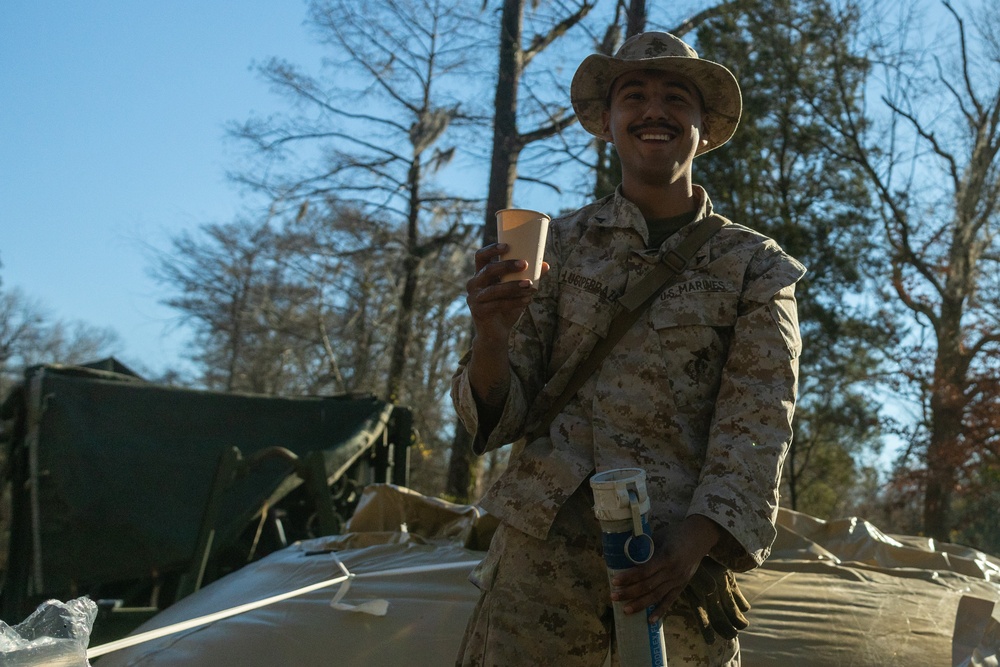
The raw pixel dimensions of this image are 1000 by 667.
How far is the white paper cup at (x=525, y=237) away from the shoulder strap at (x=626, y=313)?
28 cm

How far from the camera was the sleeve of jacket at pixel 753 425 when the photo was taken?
1827 millimetres

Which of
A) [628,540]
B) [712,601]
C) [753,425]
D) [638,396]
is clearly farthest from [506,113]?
[628,540]

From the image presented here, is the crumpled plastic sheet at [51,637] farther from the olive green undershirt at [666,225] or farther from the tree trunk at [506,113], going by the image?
the tree trunk at [506,113]

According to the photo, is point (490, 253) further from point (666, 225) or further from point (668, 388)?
point (666, 225)

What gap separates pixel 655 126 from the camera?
2174 mm

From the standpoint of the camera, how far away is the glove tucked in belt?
6.04ft

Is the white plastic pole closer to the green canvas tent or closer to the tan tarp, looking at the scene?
the tan tarp

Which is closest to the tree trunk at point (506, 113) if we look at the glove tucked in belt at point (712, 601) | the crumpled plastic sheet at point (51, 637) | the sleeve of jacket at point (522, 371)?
the sleeve of jacket at point (522, 371)

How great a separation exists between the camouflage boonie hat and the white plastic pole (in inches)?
40.3

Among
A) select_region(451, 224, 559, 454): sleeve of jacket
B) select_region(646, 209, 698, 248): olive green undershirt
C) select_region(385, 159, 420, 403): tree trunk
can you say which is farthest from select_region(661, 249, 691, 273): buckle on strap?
select_region(385, 159, 420, 403): tree trunk

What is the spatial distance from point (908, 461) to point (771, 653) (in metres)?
13.7

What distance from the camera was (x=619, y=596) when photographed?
1.69m

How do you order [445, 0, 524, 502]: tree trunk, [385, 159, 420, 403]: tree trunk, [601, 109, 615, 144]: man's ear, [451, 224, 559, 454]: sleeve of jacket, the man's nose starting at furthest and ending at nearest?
[385, 159, 420, 403]: tree trunk
[445, 0, 524, 502]: tree trunk
[601, 109, 615, 144]: man's ear
the man's nose
[451, 224, 559, 454]: sleeve of jacket

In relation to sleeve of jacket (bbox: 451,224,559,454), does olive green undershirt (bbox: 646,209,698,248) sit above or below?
above
